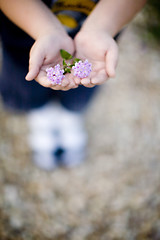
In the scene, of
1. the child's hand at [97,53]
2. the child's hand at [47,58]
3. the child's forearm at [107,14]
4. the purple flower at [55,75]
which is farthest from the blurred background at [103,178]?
the purple flower at [55,75]

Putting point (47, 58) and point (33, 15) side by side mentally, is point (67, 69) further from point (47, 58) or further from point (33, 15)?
point (33, 15)

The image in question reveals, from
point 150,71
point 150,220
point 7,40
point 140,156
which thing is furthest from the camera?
point 150,71

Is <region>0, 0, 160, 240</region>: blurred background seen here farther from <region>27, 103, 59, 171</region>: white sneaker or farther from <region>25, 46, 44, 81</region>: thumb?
<region>25, 46, 44, 81</region>: thumb

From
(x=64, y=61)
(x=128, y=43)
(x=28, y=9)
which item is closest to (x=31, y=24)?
(x=28, y=9)

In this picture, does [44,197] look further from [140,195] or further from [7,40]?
[7,40]

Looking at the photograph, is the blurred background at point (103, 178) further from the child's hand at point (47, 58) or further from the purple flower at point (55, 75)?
the purple flower at point (55, 75)

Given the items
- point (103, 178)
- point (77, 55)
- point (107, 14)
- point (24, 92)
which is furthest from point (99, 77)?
point (103, 178)
